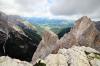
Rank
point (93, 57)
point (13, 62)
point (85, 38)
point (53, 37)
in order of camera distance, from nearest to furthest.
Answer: point (13, 62)
point (93, 57)
point (85, 38)
point (53, 37)

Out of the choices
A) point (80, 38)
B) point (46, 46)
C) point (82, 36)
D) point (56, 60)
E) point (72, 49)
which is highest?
point (56, 60)

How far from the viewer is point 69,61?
58906 millimetres

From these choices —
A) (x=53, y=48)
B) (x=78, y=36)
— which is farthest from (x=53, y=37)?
(x=78, y=36)

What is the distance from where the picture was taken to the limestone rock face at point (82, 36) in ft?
288

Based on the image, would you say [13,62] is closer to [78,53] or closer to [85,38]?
[78,53]

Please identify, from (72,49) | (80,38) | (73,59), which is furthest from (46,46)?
(73,59)

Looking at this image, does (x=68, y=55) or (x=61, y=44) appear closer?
(x=68, y=55)

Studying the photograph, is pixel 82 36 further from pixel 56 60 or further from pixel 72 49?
pixel 56 60

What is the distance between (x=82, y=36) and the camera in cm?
8862

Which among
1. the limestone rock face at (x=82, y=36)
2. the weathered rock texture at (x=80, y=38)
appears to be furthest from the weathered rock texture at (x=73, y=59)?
the weathered rock texture at (x=80, y=38)

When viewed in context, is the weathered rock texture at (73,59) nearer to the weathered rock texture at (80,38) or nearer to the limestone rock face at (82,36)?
the limestone rock face at (82,36)

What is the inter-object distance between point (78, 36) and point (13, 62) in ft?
132

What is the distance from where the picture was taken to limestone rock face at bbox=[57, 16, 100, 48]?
87.9 meters

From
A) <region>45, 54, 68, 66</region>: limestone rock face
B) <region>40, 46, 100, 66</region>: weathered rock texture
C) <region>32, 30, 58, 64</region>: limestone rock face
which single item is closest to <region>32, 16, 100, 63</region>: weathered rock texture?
<region>32, 30, 58, 64</region>: limestone rock face
